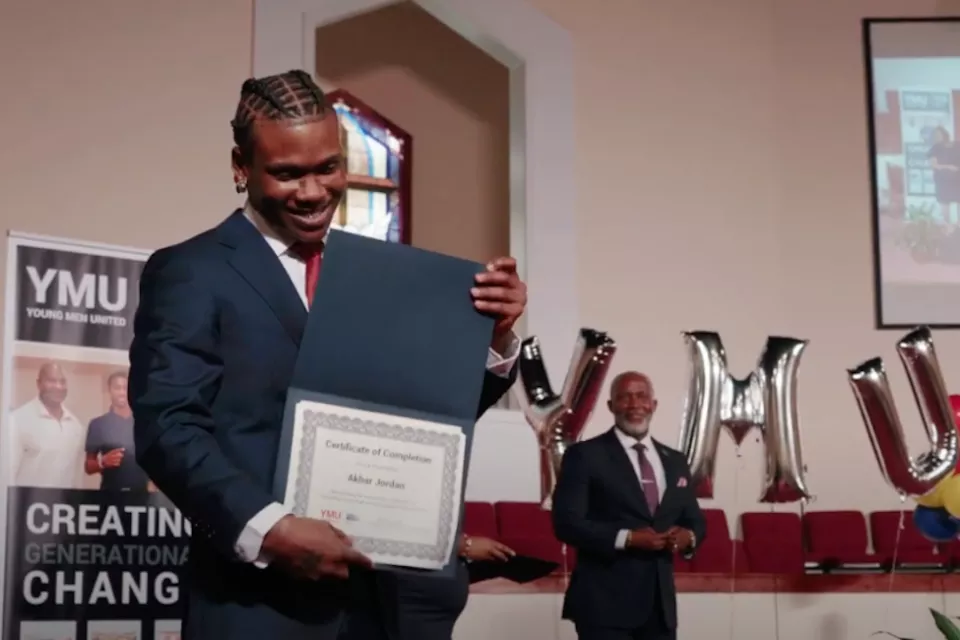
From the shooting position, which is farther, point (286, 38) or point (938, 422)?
point (286, 38)

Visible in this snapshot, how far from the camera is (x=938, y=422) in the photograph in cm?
601

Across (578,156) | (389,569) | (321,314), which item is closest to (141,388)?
(321,314)

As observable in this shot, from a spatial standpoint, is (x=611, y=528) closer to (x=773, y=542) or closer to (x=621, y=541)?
(x=621, y=541)

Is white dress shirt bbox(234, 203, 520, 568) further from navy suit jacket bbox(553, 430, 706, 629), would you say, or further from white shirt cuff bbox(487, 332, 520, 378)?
navy suit jacket bbox(553, 430, 706, 629)

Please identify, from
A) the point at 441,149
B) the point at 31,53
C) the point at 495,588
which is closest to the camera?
the point at 31,53

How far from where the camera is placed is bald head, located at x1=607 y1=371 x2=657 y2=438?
519 centimetres

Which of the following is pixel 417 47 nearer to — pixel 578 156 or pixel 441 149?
pixel 441 149

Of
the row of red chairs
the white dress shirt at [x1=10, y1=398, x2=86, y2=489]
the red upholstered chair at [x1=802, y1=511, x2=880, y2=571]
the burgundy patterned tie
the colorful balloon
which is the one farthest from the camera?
the red upholstered chair at [x1=802, y1=511, x2=880, y2=571]

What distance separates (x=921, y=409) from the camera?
20.0 ft

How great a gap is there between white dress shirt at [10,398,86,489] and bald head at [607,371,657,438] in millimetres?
2019

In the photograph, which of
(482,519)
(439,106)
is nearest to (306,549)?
(482,519)

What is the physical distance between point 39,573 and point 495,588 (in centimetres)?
281

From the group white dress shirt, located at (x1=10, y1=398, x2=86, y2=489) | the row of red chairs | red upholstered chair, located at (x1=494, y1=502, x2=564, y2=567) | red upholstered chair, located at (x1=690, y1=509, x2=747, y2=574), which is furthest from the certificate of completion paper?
red upholstered chair, located at (x1=690, y1=509, x2=747, y2=574)

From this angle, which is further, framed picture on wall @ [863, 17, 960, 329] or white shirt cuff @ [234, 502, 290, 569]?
framed picture on wall @ [863, 17, 960, 329]
